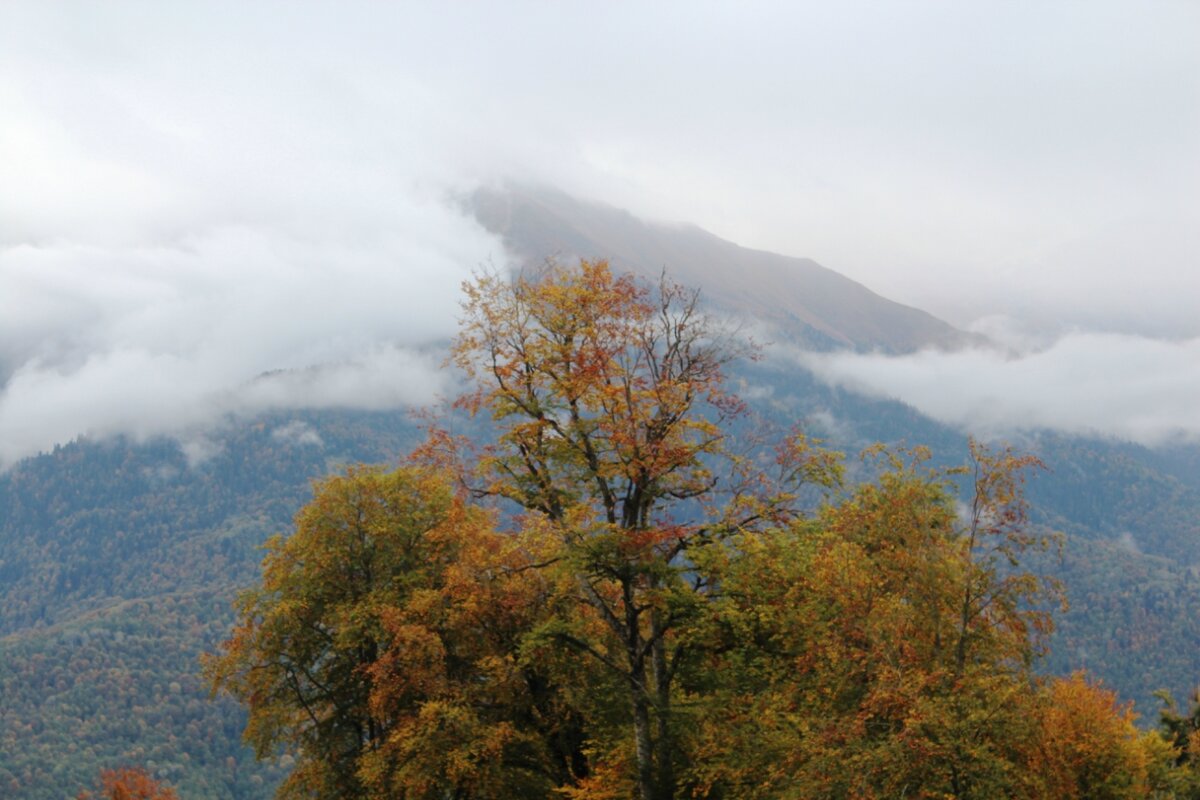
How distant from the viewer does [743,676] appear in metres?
22.2

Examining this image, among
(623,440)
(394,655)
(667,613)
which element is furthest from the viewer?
(394,655)

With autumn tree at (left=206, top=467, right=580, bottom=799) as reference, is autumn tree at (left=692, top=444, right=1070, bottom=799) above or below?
above

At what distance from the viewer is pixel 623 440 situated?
19.6 meters

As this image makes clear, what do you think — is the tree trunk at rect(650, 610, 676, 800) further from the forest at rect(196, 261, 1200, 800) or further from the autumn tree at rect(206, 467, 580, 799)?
the autumn tree at rect(206, 467, 580, 799)

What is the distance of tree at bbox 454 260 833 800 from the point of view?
19969 millimetres

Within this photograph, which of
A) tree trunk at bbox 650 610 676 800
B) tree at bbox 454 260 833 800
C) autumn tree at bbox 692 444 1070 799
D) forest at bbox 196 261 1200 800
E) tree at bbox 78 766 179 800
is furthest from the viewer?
tree at bbox 78 766 179 800

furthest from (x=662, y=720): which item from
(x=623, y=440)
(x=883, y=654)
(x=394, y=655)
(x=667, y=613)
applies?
(x=394, y=655)

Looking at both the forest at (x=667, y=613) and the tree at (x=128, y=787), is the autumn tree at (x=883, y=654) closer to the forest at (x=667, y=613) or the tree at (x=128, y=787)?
the forest at (x=667, y=613)

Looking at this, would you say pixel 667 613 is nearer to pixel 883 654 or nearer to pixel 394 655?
pixel 883 654

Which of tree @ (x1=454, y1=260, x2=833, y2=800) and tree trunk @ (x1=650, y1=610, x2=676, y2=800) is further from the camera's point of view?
tree trunk @ (x1=650, y1=610, x2=676, y2=800)

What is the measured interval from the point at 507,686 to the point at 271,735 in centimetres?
943

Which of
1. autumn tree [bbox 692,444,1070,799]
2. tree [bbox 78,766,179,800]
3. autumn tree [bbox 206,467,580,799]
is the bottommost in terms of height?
tree [bbox 78,766,179,800]

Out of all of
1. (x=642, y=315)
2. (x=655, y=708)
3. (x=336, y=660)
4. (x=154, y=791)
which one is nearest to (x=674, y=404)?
(x=642, y=315)

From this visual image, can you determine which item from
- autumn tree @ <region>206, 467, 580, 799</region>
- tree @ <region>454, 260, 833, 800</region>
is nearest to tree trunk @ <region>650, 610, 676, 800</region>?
tree @ <region>454, 260, 833, 800</region>
